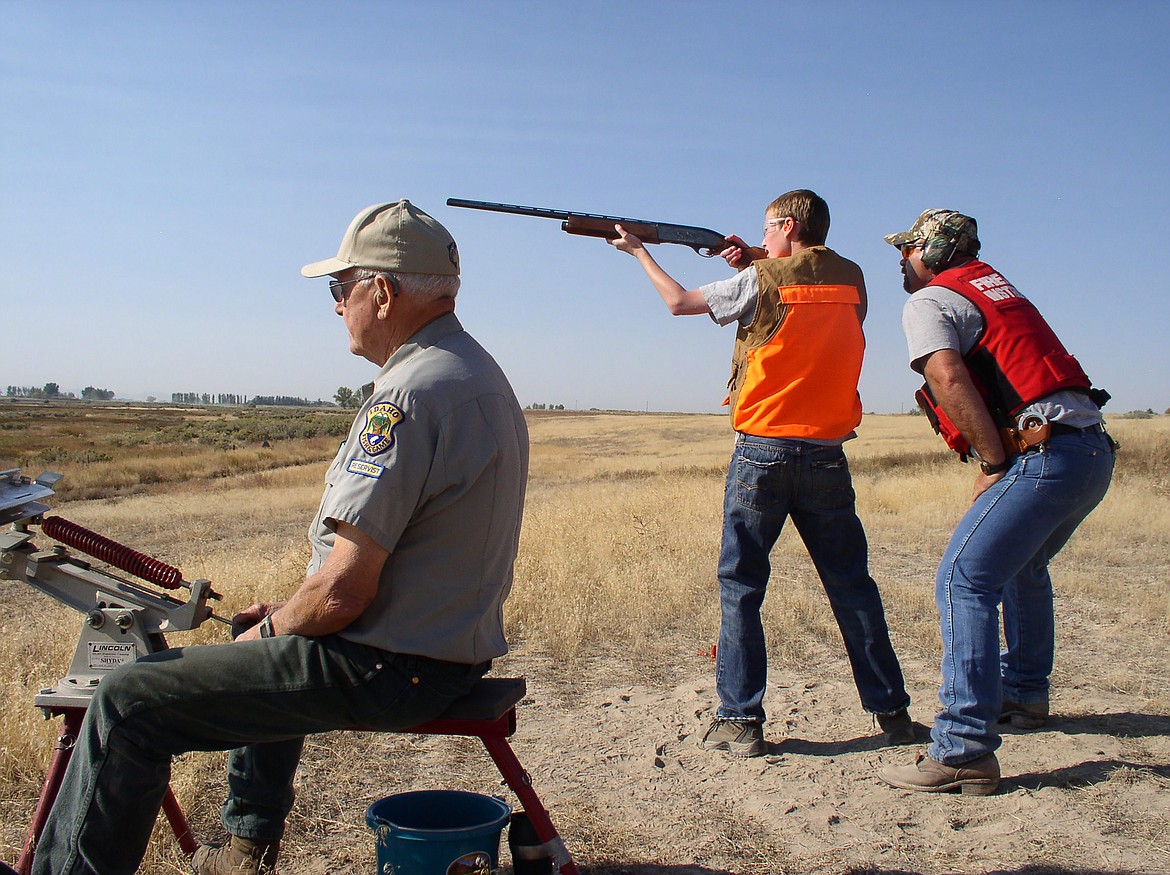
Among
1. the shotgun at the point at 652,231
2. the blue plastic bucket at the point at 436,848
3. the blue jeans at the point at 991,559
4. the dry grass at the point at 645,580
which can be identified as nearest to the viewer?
the blue plastic bucket at the point at 436,848

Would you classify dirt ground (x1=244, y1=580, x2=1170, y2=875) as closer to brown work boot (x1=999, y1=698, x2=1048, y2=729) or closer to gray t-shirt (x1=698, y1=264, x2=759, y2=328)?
brown work boot (x1=999, y1=698, x2=1048, y2=729)

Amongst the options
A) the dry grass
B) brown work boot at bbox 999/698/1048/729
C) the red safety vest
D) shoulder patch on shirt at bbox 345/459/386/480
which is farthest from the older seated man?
brown work boot at bbox 999/698/1048/729

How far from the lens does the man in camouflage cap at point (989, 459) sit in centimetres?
349

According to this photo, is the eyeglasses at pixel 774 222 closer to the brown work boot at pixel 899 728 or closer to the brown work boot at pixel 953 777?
the brown work boot at pixel 899 728

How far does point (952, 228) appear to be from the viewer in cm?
385

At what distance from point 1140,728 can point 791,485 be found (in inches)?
75.7

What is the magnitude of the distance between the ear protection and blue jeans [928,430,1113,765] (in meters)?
0.87

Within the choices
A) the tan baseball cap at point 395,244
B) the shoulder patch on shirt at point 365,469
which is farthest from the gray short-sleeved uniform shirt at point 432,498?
the tan baseball cap at point 395,244

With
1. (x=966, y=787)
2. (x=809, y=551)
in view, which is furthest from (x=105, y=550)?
(x=966, y=787)

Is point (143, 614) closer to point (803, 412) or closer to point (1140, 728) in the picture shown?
point (803, 412)

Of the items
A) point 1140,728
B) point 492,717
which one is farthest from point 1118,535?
point 492,717

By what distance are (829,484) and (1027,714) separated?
4.67 feet

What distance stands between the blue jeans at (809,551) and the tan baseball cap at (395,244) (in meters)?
1.89

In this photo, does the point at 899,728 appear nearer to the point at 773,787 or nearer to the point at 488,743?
the point at 773,787
